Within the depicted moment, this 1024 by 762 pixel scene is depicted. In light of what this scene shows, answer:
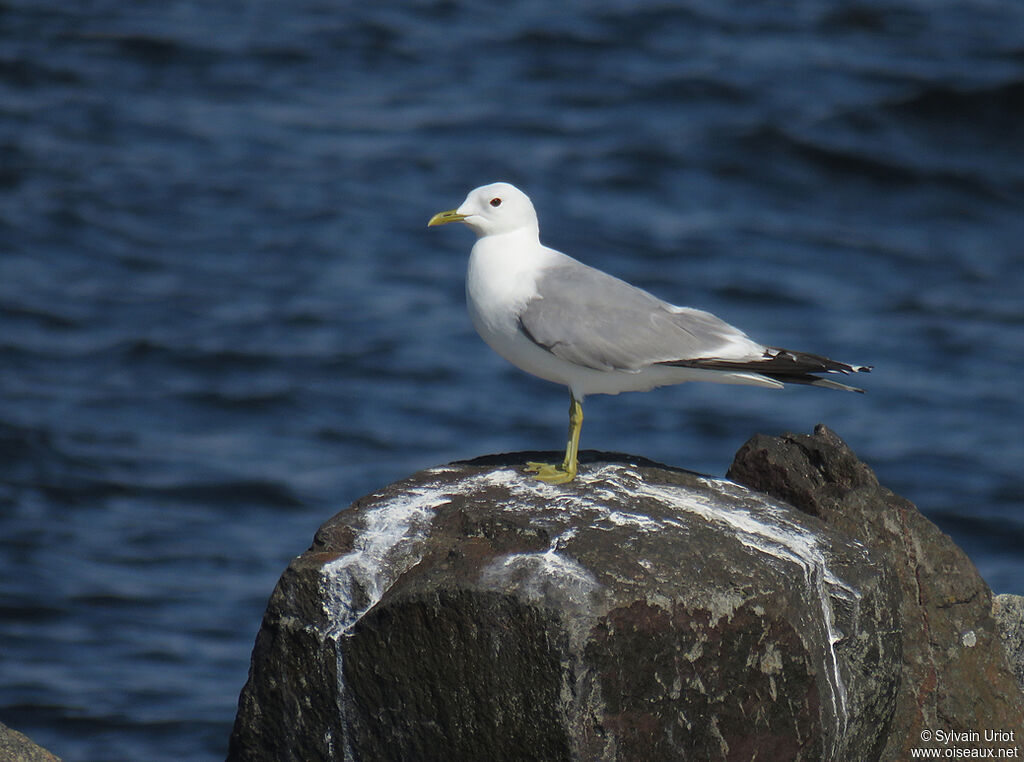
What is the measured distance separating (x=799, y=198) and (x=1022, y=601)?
12018mm

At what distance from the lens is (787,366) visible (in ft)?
20.5

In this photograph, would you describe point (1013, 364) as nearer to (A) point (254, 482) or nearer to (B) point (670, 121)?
(B) point (670, 121)

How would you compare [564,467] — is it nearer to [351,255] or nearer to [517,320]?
[517,320]

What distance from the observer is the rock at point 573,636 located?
17.4 ft

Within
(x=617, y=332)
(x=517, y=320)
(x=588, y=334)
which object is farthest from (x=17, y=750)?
(x=617, y=332)

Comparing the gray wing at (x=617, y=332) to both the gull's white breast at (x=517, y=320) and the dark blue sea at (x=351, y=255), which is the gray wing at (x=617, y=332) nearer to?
the gull's white breast at (x=517, y=320)

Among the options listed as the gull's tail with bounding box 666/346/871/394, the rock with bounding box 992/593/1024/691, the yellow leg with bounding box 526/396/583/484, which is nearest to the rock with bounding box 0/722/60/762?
the yellow leg with bounding box 526/396/583/484

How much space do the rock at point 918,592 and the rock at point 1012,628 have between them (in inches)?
4.8

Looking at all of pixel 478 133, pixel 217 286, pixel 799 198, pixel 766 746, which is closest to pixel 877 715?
pixel 766 746

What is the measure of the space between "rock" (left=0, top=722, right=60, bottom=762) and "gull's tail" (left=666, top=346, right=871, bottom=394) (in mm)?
3362

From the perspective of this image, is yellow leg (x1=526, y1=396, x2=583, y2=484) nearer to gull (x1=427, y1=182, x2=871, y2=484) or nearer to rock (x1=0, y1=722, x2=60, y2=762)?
gull (x1=427, y1=182, x2=871, y2=484)

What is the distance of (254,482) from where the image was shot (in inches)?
520

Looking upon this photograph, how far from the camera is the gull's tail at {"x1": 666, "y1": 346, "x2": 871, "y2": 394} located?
621 cm

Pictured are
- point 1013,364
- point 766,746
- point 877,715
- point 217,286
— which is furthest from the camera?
point 217,286
